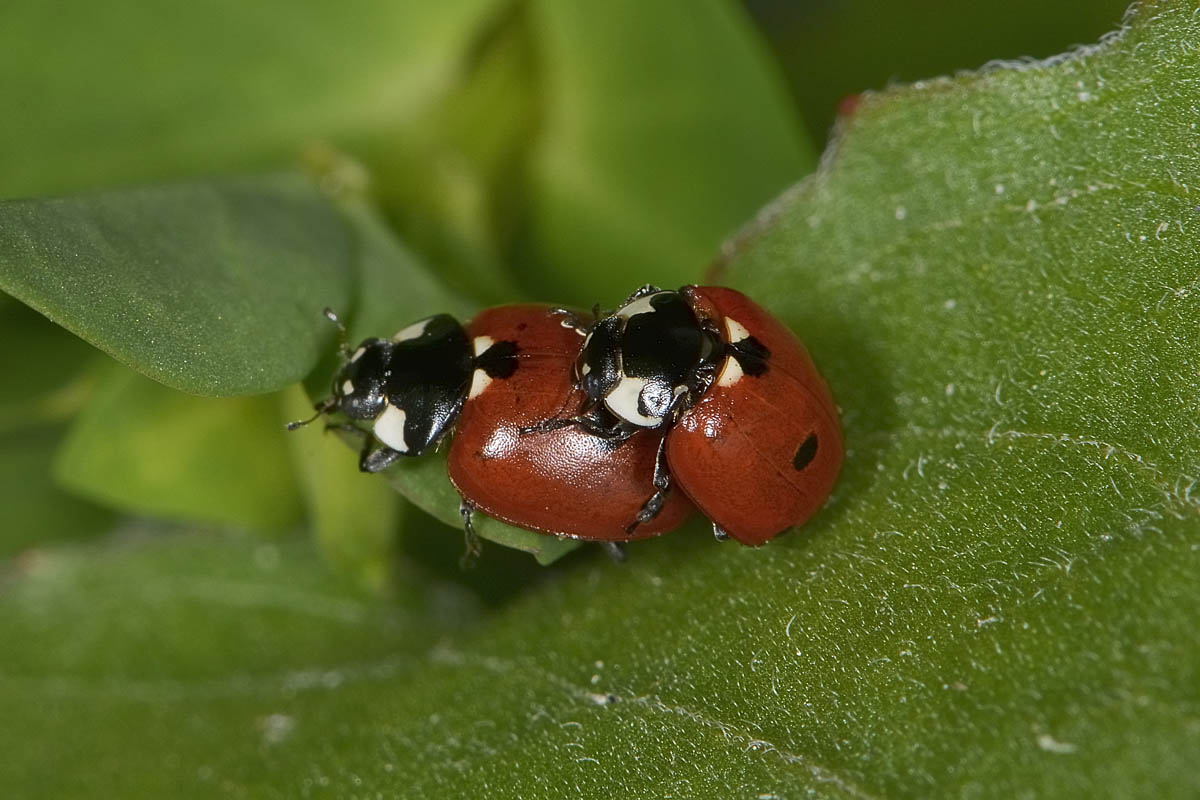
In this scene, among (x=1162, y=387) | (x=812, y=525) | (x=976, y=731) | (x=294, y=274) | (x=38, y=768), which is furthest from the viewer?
(x=38, y=768)

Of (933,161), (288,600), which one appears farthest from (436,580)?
(933,161)

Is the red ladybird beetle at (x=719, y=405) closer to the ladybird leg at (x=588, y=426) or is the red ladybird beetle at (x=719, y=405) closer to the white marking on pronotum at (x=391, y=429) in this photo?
the ladybird leg at (x=588, y=426)

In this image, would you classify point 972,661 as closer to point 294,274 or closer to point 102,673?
point 294,274

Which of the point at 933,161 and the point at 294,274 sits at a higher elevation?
the point at 294,274

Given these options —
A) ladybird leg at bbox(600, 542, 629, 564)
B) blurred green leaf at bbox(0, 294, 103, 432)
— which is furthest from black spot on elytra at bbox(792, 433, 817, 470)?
blurred green leaf at bbox(0, 294, 103, 432)

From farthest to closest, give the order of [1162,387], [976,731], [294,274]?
[294,274]
[1162,387]
[976,731]

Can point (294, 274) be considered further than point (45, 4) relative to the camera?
No

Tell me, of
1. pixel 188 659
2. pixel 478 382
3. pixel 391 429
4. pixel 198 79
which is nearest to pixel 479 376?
pixel 478 382
